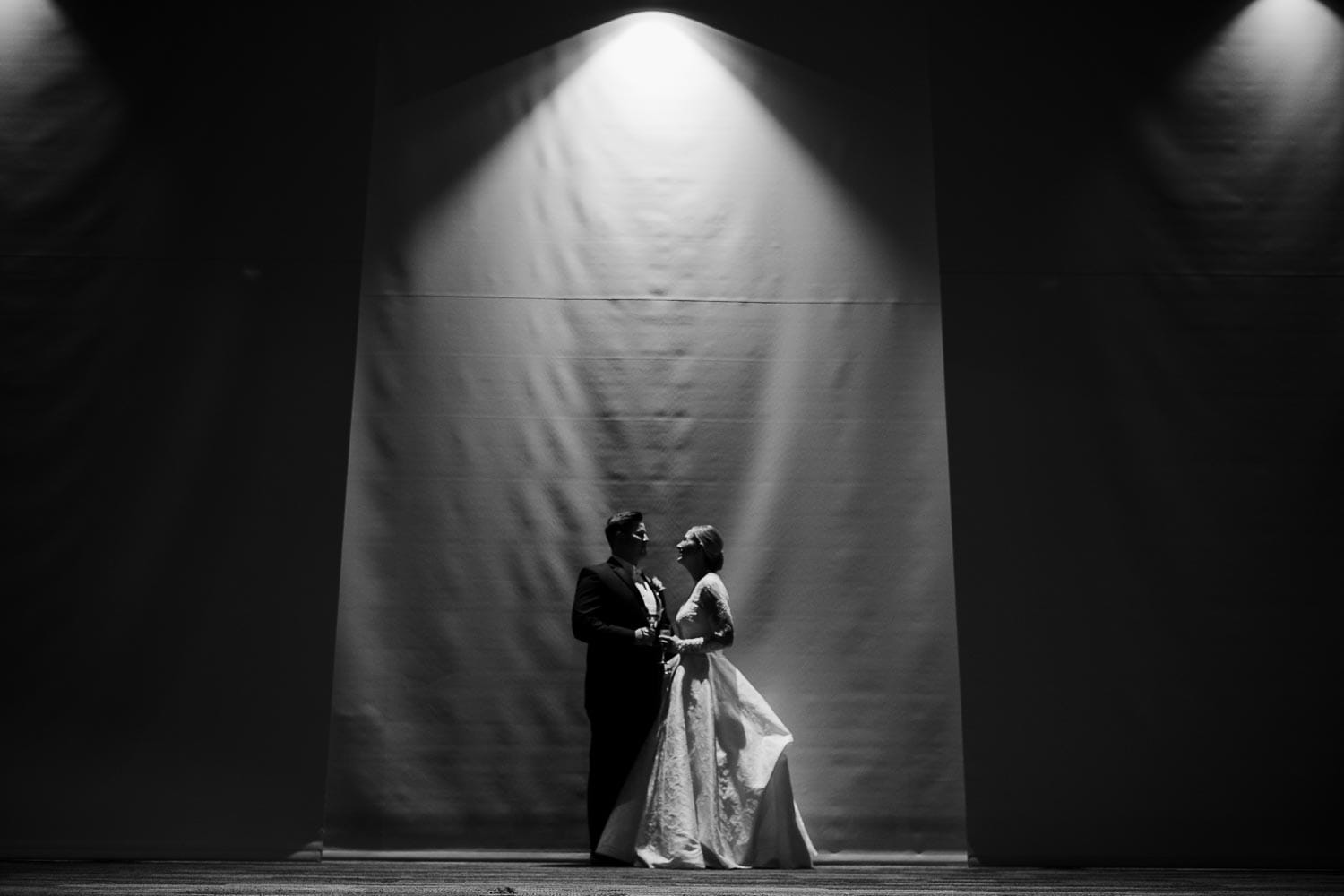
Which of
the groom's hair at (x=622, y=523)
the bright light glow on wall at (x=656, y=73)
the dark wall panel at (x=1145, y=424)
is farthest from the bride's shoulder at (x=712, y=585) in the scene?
the bright light glow on wall at (x=656, y=73)

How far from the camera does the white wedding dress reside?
4047 mm

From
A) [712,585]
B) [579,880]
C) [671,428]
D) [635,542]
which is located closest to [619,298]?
[671,428]

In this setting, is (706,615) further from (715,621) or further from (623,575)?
(623,575)

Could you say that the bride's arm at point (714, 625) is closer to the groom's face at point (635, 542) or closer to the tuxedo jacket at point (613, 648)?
the tuxedo jacket at point (613, 648)

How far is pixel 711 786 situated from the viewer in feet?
13.5

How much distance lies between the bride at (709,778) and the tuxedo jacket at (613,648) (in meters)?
0.09

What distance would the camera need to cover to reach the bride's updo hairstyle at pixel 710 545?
449 centimetres

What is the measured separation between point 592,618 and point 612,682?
26cm

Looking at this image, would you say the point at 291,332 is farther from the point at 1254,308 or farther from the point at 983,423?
the point at 1254,308

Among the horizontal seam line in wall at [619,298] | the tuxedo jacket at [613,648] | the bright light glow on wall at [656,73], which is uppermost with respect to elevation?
the bright light glow on wall at [656,73]

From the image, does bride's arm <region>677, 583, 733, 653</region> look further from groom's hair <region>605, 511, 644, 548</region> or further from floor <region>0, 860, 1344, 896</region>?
floor <region>0, 860, 1344, 896</region>

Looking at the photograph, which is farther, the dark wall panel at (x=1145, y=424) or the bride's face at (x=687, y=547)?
the dark wall panel at (x=1145, y=424)

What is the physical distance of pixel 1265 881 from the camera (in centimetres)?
362

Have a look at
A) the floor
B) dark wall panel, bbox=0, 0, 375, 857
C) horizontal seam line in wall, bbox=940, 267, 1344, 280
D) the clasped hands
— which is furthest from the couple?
horizontal seam line in wall, bbox=940, 267, 1344, 280
